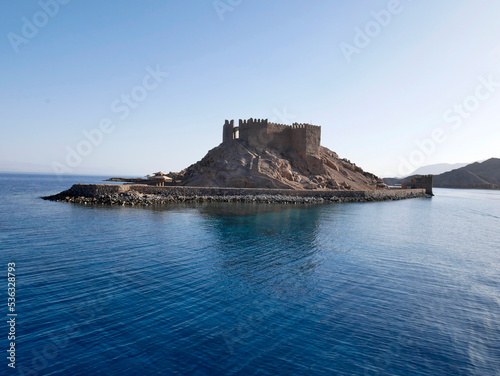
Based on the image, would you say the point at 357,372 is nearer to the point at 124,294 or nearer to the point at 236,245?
the point at 124,294

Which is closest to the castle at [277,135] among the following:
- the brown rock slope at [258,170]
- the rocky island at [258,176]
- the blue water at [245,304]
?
the rocky island at [258,176]

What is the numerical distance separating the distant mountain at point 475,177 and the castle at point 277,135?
292 feet

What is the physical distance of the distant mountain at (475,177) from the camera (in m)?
118

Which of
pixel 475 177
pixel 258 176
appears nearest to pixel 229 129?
pixel 258 176

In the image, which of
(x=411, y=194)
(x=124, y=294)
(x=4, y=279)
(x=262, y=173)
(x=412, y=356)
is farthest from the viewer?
(x=411, y=194)

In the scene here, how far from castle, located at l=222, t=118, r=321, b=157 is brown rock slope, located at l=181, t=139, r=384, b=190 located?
2.79 feet

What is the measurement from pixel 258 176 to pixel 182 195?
9372 millimetres

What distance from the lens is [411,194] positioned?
58.7 meters

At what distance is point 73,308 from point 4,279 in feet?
11.0

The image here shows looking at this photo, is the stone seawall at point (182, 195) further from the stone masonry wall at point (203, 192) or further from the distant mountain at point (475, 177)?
the distant mountain at point (475, 177)

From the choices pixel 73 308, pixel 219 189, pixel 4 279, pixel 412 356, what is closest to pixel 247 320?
pixel 412 356

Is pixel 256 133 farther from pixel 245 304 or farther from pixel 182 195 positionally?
pixel 245 304

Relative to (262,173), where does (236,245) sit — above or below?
below

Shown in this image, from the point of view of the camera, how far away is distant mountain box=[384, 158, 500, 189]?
387ft
